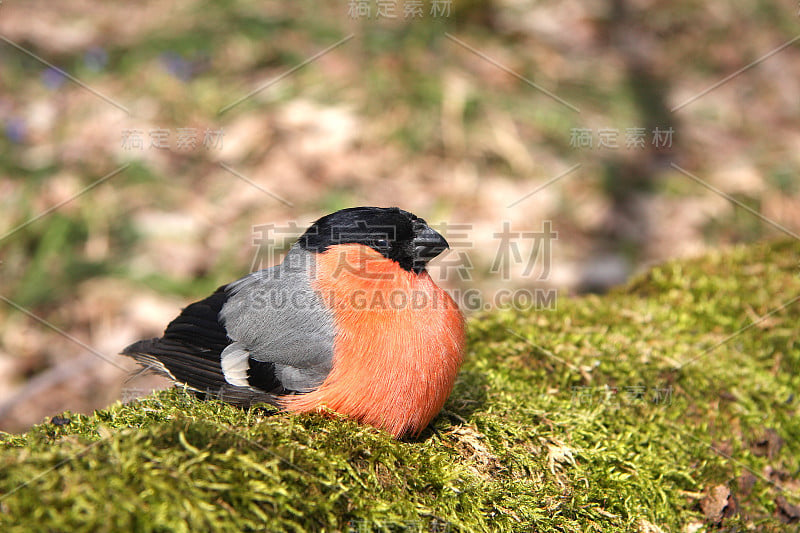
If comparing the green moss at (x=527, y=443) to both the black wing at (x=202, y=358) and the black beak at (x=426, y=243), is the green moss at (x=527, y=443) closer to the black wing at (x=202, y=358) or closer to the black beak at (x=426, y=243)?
the black wing at (x=202, y=358)

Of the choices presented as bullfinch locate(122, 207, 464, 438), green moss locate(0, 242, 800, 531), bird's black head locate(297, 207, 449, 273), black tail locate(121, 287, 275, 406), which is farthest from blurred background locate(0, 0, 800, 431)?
bird's black head locate(297, 207, 449, 273)

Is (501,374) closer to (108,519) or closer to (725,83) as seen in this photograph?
(108,519)

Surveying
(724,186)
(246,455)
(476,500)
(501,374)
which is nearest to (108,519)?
(246,455)

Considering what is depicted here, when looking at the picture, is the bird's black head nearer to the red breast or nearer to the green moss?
the red breast

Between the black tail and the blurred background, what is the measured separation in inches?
82.6

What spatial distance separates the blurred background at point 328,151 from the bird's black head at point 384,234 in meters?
2.88

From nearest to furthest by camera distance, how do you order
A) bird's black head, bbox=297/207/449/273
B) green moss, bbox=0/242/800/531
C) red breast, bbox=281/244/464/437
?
green moss, bbox=0/242/800/531 < red breast, bbox=281/244/464/437 < bird's black head, bbox=297/207/449/273

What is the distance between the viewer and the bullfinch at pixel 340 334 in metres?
2.67

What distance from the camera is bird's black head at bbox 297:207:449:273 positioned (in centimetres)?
294

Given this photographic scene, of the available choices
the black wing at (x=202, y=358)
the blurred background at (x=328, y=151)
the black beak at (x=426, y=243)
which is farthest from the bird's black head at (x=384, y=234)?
the blurred background at (x=328, y=151)

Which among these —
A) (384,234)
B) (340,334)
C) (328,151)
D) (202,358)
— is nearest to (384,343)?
(340,334)

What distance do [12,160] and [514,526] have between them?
6.31m

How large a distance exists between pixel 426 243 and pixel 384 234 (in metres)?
0.21

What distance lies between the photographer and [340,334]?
280 cm
